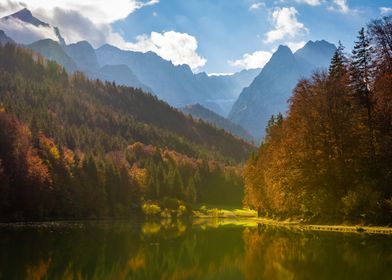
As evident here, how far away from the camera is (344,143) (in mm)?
58812

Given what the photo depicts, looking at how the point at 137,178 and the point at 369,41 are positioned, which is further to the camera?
the point at 137,178

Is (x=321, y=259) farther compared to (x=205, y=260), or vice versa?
(x=205, y=260)

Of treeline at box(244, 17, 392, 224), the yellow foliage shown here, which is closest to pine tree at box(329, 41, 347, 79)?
treeline at box(244, 17, 392, 224)

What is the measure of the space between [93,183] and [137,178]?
105ft

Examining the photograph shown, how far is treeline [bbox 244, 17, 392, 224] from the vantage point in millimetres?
52594

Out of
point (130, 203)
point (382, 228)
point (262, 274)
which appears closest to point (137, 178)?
point (130, 203)

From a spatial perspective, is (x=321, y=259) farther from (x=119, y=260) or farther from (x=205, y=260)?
(x=119, y=260)

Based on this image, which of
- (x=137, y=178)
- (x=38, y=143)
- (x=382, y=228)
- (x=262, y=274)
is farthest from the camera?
(x=137, y=178)

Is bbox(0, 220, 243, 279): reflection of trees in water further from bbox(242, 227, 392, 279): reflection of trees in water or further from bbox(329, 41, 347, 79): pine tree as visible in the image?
bbox(329, 41, 347, 79): pine tree

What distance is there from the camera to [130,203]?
146 metres

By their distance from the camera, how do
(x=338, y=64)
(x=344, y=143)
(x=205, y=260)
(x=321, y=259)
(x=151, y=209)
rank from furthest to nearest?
(x=151, y=209) → (x=338, y=64) → (x=344, y=143) → (x=205, y=260) → (x=321, y=259)

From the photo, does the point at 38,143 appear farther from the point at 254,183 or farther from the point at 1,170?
the point at 254,183

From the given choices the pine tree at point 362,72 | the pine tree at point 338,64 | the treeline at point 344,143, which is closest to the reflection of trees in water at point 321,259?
the treeline at point 344,143

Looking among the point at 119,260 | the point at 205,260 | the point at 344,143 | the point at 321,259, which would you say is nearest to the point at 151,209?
the point at 344,143
